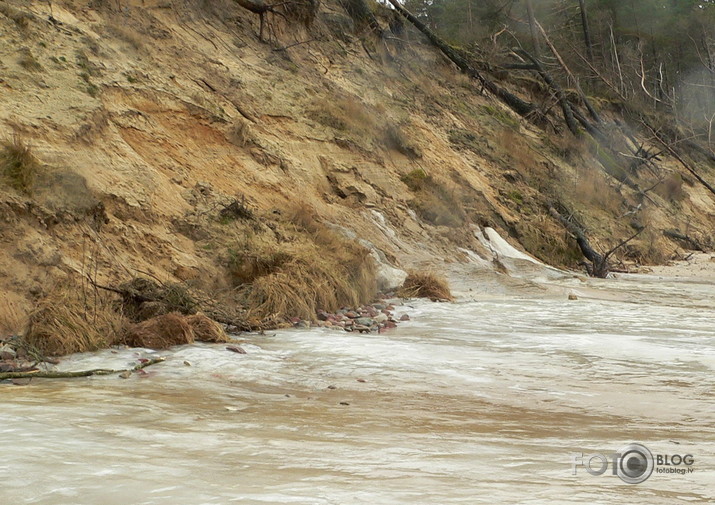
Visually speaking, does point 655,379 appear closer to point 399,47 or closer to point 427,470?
point 427,470

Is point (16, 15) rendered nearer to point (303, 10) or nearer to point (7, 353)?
point (7, 353)

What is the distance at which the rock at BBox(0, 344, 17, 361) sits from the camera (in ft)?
20.2

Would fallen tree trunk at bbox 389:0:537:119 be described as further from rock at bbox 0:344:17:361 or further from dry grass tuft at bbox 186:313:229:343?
rock at bbox 0:344:17:361

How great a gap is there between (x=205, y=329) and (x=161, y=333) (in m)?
0.45

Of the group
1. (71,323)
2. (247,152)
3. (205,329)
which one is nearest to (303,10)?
(247,152)

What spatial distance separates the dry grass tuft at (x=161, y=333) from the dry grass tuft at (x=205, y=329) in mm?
138

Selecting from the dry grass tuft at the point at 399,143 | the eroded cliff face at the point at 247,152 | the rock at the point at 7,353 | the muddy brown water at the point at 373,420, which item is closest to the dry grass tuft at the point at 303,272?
the eroded cliff face at the point at 247,152

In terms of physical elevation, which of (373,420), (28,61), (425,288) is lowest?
(373,420)

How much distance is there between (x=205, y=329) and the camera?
750 centimetres

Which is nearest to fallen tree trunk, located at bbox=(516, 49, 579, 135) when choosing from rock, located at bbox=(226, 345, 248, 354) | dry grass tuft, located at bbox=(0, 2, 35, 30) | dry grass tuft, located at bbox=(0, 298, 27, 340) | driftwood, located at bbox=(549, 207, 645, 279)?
driftwood, located at bbox=(549, 207, 645, 279)

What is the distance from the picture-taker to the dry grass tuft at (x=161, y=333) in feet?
23.4

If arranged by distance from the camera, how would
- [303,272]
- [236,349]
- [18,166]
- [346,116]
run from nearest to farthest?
1. [236,349]
2. [18,166]
3. [303,272]
4. [346,116]

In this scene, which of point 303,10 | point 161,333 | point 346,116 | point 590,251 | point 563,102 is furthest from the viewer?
point 563,102

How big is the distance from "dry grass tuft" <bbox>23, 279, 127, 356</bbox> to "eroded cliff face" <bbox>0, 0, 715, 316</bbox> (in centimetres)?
49
